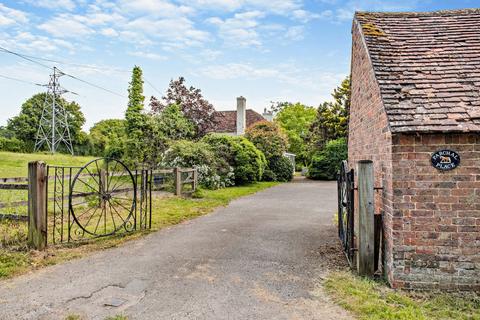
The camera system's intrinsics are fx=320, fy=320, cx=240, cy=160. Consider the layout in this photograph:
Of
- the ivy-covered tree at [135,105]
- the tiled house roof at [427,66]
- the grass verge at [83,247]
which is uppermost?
the ivy-covered tree at [135,105]

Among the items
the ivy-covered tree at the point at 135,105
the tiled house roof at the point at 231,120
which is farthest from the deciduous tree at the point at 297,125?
the ivy-covered tree at the point at 135,105

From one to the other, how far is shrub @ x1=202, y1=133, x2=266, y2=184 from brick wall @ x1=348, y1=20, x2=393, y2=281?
11863mm

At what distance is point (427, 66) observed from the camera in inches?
197

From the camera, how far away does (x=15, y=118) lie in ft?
139

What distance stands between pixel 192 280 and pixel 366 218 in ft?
8.54

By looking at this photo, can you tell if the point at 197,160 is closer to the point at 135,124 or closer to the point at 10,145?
the point at 135,124

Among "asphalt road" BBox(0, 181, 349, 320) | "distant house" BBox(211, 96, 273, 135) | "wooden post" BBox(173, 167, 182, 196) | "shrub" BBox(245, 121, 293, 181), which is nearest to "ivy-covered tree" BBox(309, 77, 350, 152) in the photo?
"shrub" BBox(245, 121, 293, 181)

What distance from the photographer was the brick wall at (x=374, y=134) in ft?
14.3

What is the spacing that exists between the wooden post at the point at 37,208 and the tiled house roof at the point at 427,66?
569 centimetres

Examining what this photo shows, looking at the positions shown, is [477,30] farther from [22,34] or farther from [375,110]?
[22,34]

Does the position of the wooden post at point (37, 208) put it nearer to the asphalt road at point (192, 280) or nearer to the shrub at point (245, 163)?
the asphalt road at point (192, 280)

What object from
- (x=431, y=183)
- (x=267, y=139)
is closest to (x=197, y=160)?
(x=267, y=139)

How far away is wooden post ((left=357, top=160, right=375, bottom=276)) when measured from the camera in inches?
178

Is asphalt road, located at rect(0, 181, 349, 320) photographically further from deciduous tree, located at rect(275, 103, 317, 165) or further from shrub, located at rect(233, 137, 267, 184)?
deciduous tree, located at rect(275, 103, 317, 165)
